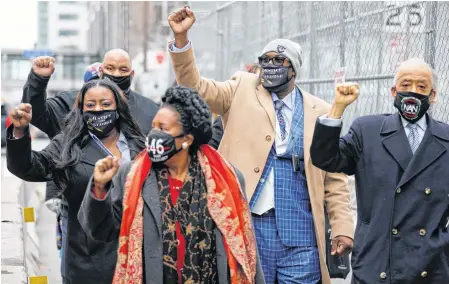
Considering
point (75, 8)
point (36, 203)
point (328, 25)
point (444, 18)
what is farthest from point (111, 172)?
point (75, 8)

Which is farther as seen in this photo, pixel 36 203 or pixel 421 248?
pixel 36 203

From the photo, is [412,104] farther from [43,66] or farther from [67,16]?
[67,16]

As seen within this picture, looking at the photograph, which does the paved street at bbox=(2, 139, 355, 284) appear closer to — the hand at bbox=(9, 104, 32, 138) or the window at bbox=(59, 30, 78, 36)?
the hand at bbox=(9, 104, 32, 138)

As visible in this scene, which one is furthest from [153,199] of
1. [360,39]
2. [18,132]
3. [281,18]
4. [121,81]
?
[281,18]

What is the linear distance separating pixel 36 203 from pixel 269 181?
35.0 feet

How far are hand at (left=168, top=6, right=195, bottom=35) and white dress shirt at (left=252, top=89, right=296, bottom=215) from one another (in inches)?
35.5

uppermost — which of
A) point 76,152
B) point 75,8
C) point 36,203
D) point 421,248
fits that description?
point 75,8

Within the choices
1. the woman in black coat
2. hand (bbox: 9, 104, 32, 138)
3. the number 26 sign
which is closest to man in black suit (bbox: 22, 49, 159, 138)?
the woman in black coat

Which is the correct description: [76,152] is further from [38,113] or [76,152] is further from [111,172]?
[111,172]

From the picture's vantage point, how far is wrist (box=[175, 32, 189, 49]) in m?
5.38

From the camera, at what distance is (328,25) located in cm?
977

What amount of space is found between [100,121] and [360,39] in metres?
3.92

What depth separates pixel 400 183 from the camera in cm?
505

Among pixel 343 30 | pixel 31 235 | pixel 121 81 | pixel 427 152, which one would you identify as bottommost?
pixel 31 235
